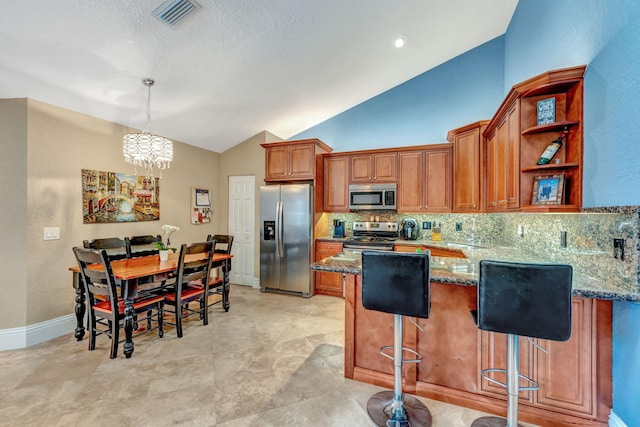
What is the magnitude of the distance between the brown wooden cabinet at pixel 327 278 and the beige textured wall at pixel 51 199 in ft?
9.02

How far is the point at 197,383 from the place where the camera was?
2.23 m

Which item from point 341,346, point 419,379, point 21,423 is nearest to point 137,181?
point 21,423

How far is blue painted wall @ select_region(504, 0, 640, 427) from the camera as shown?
4.91 feet

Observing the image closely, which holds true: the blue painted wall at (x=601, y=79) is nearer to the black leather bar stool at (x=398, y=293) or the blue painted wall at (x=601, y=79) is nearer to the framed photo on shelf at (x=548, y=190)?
the framed photo on shelf at (x=548, y=190)

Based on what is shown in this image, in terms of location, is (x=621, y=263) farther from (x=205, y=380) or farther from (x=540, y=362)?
(x=205, y=380)

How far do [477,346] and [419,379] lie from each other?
497 millimetres

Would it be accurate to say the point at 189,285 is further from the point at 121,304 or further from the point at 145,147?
the point at 145,147

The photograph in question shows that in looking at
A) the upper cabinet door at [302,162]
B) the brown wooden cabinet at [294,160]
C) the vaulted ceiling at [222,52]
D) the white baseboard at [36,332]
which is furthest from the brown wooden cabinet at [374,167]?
the white baseboard at [36,332]

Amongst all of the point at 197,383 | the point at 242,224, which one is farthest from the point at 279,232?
Answer: the point at 197,383

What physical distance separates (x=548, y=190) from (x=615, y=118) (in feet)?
1.82

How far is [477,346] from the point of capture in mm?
1930

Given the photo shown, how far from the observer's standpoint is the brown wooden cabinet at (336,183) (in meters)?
4.74

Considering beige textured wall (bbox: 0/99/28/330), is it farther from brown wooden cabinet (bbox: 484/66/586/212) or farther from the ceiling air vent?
brown wooden cabinet (bbox: 484/66/586/212)

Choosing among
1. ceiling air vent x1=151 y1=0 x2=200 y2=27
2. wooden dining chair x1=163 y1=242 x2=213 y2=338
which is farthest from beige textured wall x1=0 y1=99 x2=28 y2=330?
ceiling air vent x1=151 y1=0 x2=200 y2=27
